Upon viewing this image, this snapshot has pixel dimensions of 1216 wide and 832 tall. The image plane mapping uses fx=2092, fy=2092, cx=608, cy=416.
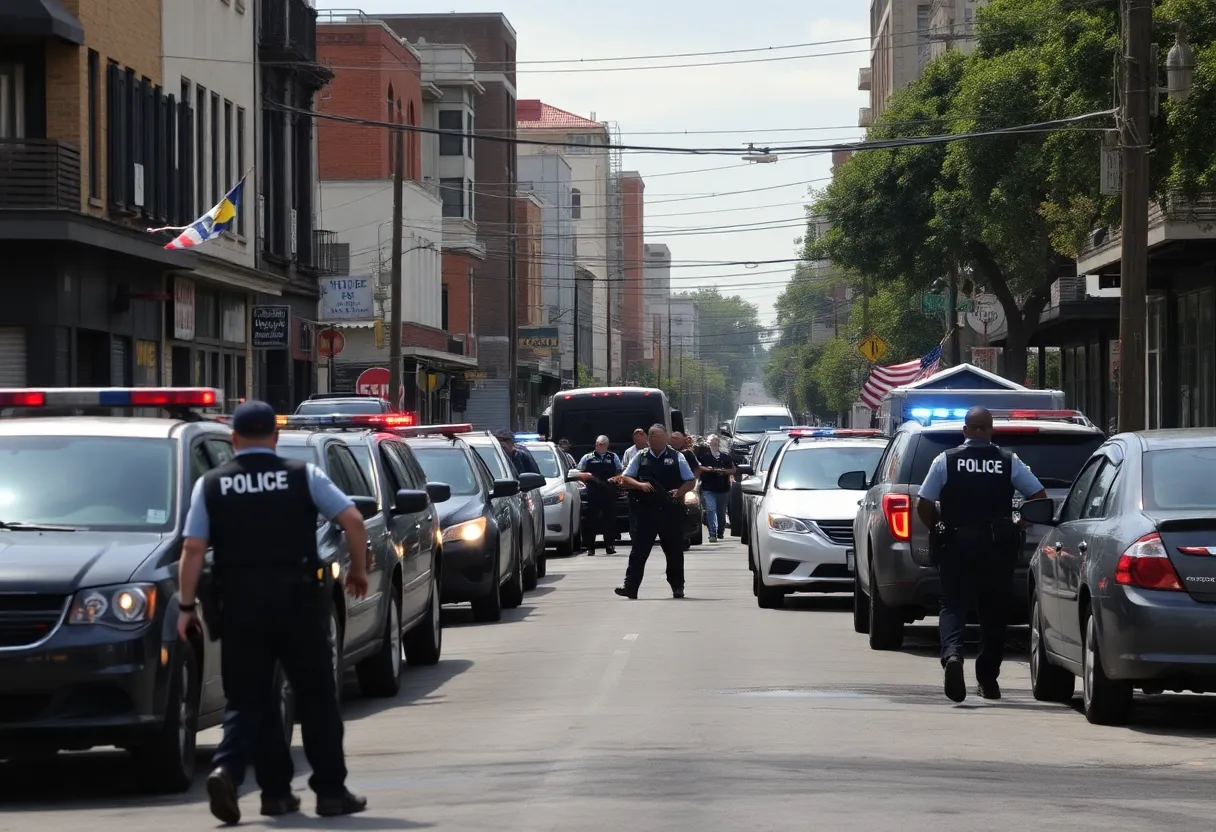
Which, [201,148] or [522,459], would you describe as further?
[201,148]

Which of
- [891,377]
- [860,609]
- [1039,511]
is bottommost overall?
[860,609]

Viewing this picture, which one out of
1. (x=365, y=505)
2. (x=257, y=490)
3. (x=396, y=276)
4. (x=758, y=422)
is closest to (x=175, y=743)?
(x=257, y=490)

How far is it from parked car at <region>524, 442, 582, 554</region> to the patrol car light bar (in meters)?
19.9

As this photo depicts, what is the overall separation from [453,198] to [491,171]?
44.3ft

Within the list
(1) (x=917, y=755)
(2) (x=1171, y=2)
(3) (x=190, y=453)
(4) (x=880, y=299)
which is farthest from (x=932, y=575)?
(4) (x=880, y=299)

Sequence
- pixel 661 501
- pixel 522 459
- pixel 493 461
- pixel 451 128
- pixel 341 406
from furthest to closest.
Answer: pixel 451 128 → pixel 341 406 → pixel 522 459 → pixel 493 461 → pixel 661 501

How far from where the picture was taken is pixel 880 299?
80.3 m

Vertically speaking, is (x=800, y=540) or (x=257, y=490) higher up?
(x=257, y=490)

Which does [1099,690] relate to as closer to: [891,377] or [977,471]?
[977,471]

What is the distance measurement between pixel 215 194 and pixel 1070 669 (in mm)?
31561

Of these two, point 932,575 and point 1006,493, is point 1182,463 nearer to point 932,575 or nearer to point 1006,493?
point 1006,493

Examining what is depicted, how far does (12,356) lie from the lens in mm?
31344

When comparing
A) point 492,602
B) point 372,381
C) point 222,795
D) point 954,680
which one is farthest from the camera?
point 372,381

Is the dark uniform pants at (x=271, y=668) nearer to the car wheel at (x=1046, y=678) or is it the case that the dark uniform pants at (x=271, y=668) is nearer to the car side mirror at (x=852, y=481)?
the car wheel at (x=1046, y=678)
